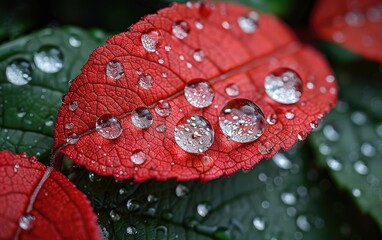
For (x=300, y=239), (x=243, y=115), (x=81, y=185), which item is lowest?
(x=300, y=239)

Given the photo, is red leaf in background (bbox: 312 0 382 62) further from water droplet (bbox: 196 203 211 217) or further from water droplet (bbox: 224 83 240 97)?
water droplet (bbox: 196 203 211 217)

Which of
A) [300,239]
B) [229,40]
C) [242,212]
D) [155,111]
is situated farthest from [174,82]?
[300,239]

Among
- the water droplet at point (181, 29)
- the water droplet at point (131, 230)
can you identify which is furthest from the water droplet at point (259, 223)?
the water droplet at point (181, 29)

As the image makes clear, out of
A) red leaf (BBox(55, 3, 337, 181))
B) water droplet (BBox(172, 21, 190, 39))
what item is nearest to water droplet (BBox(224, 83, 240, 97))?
red leaf (BBox(55, 3, 337, 181))

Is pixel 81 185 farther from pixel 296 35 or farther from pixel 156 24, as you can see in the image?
pixel 296 35

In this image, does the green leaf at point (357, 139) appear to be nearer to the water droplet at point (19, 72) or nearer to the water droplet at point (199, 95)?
the water droplet at point (199, 95)

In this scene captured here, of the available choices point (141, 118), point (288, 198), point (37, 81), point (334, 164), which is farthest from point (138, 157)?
point (334, 164)
